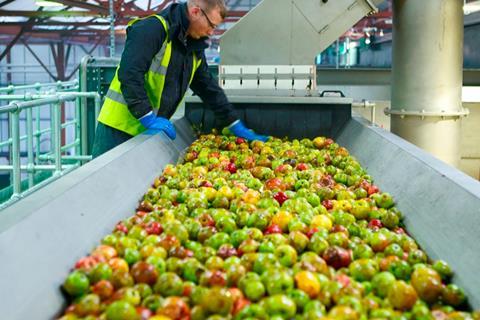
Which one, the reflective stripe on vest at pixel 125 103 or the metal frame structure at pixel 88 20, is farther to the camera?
the metal frame structure at pixel 88 20

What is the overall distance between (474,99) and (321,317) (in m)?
6.86

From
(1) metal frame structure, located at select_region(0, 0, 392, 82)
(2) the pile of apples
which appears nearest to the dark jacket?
(2) the pile of apples

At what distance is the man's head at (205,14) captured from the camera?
362cm

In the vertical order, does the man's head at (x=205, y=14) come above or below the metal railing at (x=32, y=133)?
above

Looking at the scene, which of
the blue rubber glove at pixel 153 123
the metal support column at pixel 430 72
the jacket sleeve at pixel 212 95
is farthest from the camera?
the metal support column at pixel 430 72

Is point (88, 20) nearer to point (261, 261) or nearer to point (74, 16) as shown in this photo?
point (74, 16)

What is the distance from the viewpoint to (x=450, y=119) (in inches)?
197

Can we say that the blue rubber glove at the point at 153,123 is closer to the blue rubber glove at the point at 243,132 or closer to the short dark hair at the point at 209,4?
the short dark hair at the point at 209,4

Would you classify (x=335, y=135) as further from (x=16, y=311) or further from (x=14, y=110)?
(x=16, y=311)

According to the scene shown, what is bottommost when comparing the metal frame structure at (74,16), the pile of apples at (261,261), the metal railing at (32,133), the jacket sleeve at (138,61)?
the pile of apples at (261,261)

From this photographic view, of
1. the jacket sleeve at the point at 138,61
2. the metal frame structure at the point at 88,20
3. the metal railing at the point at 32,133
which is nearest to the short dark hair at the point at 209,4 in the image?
the jacket sleeve at the point at 138,61

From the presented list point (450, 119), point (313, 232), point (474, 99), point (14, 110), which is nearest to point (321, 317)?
point (313, 232)

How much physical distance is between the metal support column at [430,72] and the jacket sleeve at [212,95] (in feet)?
5.36

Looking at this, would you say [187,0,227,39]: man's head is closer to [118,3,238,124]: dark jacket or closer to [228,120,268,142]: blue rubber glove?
[118,3,238,124]: dark jacket
